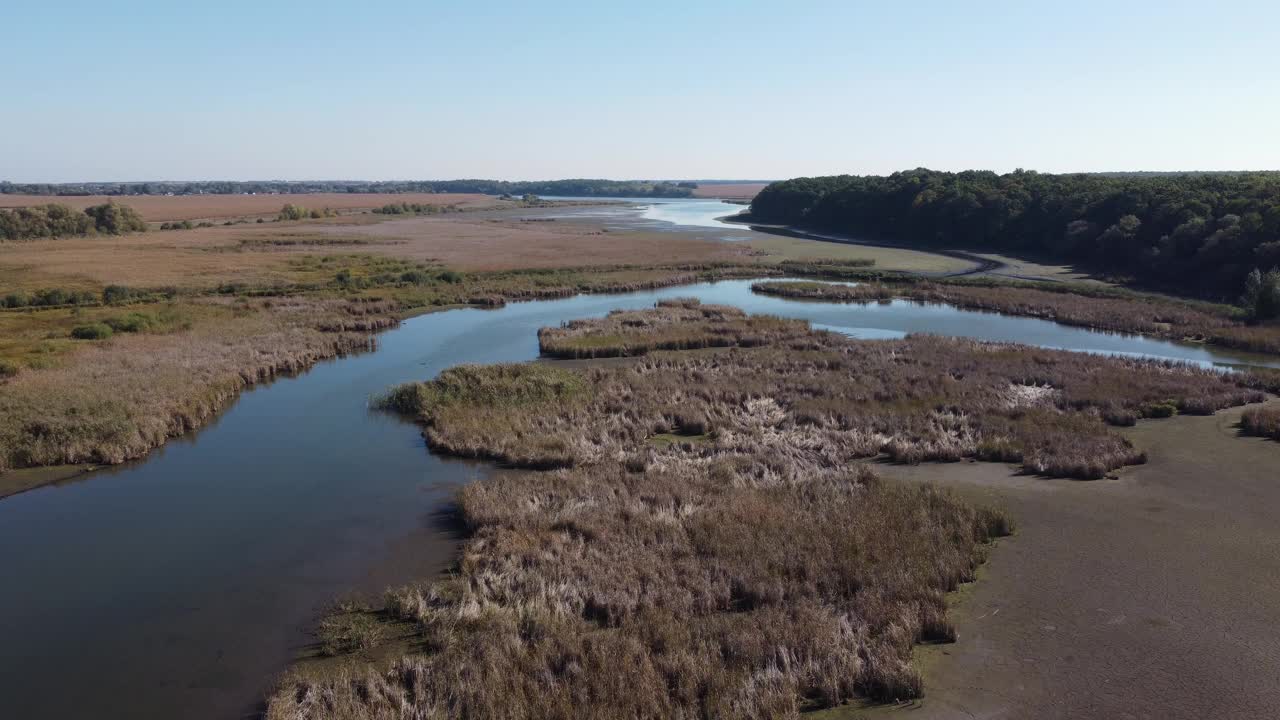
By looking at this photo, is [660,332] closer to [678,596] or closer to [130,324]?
[130,324]

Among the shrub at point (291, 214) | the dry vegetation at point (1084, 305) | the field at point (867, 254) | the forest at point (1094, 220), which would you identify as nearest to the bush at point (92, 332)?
the dry vegetation at point (1084, 305)

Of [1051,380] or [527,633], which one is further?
[1051,380]

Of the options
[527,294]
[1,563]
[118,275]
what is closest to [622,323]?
[527,294]

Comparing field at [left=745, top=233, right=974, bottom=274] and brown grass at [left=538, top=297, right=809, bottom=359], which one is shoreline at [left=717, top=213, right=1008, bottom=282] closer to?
field at [left=745, top=233, right=974, bottom=274]

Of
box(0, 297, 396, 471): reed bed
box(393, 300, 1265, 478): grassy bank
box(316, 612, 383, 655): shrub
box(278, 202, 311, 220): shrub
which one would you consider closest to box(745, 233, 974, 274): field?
box(393, 300, 1265, 478): grassy bank

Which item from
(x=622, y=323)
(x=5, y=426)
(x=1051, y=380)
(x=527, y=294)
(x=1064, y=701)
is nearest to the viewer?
(x=1064, y=701)

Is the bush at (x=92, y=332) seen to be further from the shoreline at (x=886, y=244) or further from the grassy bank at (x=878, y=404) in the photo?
the shoreline at (x=886, y=244)

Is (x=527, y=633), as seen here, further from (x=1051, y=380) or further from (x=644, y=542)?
(x=1051, y=380)
